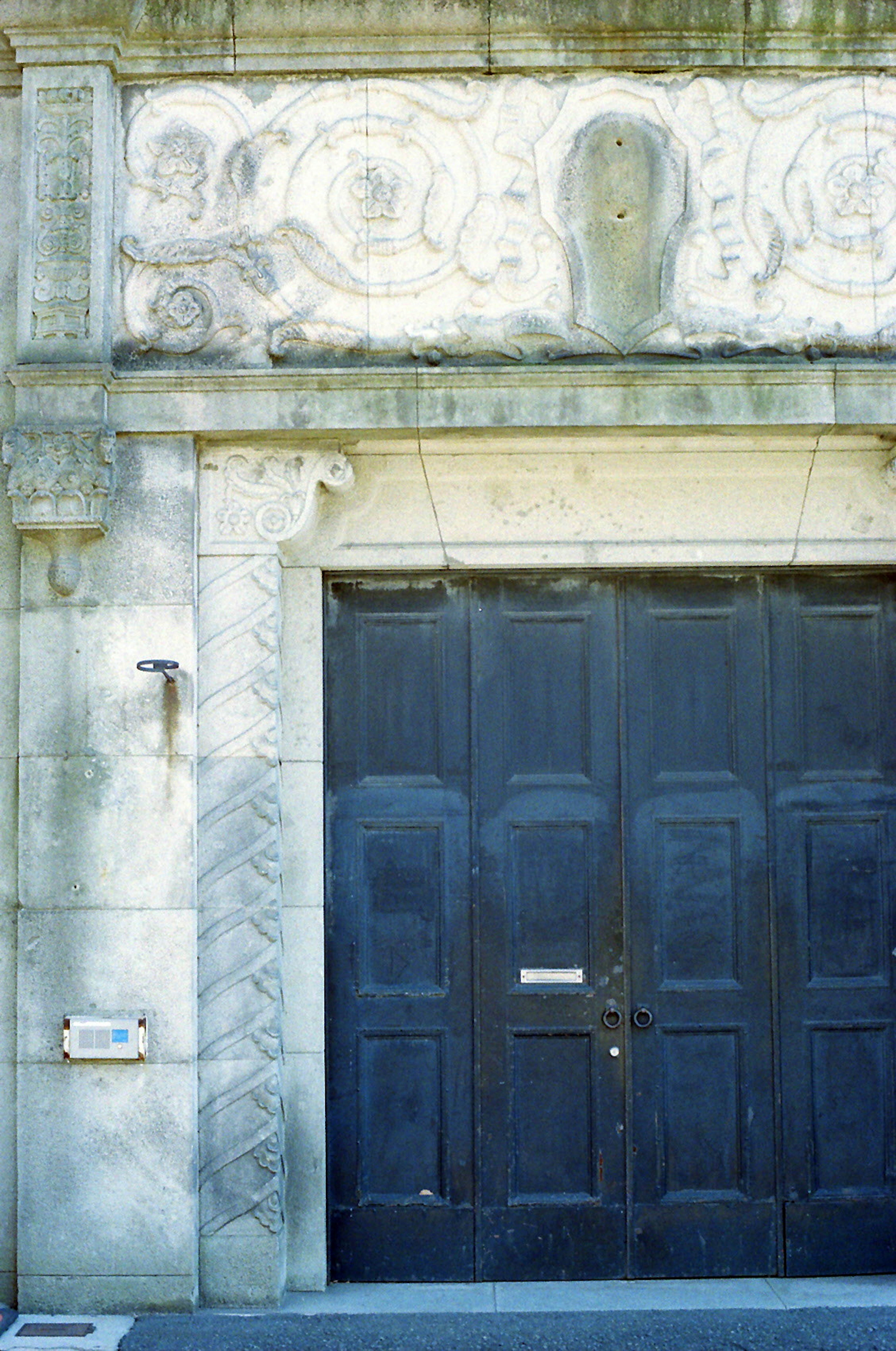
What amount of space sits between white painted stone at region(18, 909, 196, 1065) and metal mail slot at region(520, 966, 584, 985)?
4.87ft

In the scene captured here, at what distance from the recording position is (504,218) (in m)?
5.59

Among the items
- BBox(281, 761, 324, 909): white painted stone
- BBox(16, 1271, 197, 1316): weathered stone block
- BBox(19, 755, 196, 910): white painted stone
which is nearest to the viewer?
BBox(16, 1271, 197, 1316): weathered stone block

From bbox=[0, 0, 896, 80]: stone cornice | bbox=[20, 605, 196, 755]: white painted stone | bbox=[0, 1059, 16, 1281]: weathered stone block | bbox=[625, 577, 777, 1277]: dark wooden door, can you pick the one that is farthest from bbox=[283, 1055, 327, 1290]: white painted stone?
bbox=[0, 0, 896, 80]: stone cornice

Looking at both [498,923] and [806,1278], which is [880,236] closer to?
[498,923]

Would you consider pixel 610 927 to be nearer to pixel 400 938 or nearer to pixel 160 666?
pixel 400 938

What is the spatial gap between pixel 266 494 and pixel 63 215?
145 centimetres

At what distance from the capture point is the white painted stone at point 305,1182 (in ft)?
18.5

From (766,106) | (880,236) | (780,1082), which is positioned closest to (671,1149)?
(780,1082)

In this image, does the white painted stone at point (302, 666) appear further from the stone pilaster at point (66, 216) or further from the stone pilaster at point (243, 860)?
the stone pilaster at point (66, 216)

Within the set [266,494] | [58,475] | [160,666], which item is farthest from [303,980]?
[58,475]

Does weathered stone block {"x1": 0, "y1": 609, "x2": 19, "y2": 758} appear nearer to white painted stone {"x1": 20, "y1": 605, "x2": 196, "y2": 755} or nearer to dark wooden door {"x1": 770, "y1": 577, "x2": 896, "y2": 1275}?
white painted stone {"x1": 20, "y1": 605, "x2": 196, "y2": 755}

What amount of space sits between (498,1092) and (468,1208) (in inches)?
20.8

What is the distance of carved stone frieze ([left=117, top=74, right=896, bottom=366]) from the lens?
5559 mm

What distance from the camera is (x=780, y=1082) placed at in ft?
19.2
